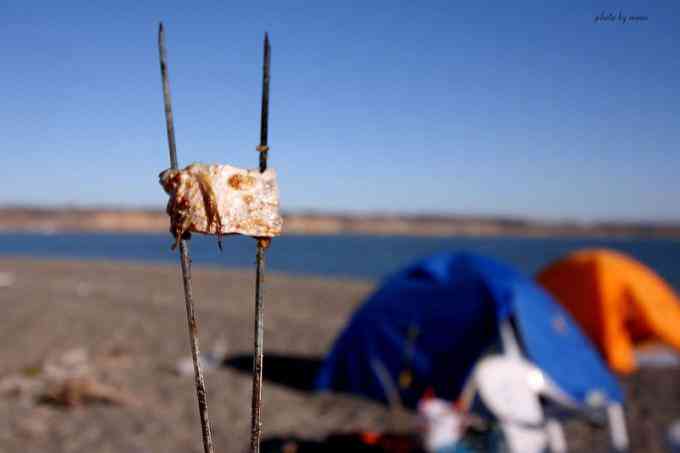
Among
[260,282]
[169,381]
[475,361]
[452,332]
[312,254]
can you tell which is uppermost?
[260,282]

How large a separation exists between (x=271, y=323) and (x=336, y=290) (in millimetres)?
9260

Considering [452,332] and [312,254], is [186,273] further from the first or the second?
[312,254]

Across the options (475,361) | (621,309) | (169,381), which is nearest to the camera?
(475,361)

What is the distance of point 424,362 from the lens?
7.08m

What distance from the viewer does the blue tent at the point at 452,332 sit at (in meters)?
6.41

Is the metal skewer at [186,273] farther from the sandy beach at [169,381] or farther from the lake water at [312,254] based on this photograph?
the lake water at [312,254]

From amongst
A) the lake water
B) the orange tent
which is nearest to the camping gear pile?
the orange tent

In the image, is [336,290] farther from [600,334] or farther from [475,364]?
[475,364]

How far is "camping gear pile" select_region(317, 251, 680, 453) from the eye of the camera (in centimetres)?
549

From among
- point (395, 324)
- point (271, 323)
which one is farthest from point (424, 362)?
point (271, 323)

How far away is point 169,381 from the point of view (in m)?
8.53

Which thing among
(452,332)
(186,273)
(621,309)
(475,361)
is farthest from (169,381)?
(186,273)

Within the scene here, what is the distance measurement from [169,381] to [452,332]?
4166 mm

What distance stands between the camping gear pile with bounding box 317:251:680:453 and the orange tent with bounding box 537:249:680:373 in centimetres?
294
